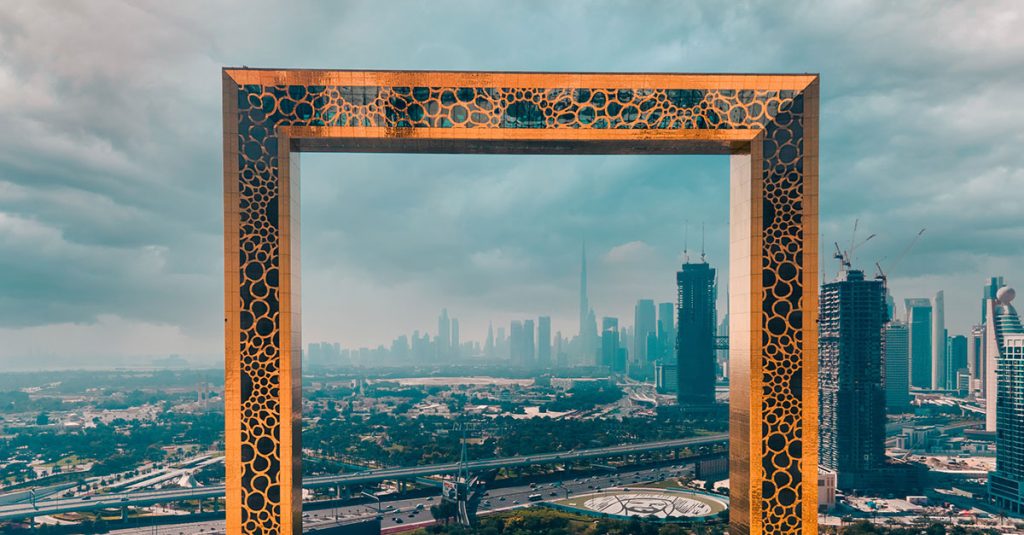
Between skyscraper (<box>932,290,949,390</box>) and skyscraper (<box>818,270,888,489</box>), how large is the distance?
52.5 m

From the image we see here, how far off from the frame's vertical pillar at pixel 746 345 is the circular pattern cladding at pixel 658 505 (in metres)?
18.9

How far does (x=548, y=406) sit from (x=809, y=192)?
204ft

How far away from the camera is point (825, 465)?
37344mm

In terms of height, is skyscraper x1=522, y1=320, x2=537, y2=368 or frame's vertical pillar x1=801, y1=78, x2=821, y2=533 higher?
frame's vertical pillar x1=801, y1=78, x2=821, y2=533

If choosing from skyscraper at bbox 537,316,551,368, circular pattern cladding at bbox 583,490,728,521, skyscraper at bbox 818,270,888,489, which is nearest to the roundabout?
circular pattern cladding at bbox 583,490,728,521

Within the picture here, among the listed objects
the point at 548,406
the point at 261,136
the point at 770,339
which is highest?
the point at 261,136

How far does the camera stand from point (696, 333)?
68500 mm

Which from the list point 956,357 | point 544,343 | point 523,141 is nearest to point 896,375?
point 956,357

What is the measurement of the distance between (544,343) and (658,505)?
119805mm

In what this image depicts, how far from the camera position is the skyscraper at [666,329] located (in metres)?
119

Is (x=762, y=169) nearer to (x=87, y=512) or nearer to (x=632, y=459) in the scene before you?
(x=87, y=512)

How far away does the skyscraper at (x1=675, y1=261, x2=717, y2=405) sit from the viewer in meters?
66.8

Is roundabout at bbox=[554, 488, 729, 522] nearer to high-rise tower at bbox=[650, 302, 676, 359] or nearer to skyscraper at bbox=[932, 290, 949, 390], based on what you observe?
skyscraper at bbox=[932, 290, 949, 390]

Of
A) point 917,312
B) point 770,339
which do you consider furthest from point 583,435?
point 917,312
